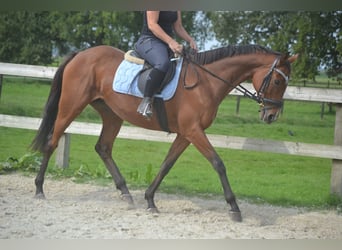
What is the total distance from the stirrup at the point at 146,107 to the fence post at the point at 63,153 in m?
1.08

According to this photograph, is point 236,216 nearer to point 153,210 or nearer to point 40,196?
point 153,210

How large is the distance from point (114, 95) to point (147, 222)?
0.95 metres

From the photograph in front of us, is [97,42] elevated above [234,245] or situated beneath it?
elevated above

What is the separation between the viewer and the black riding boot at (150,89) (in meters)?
3.44

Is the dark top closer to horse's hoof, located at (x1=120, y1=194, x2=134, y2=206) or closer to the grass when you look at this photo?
the grass

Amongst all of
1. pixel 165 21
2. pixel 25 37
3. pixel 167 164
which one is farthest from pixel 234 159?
pixel 25 37

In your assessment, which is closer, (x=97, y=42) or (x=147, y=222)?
(x=147, y=222)

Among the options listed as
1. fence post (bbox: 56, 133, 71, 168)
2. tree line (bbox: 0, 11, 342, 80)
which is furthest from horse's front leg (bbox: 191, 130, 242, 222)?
fence post (bbox: 56, 133, 71, 168)

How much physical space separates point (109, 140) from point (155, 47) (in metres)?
0.87

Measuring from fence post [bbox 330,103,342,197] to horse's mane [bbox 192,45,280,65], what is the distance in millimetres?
974

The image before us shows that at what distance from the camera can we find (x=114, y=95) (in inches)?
146

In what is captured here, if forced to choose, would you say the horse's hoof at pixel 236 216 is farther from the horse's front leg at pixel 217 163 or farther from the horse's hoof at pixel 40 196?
the horse's hoof at pixel 40 196
